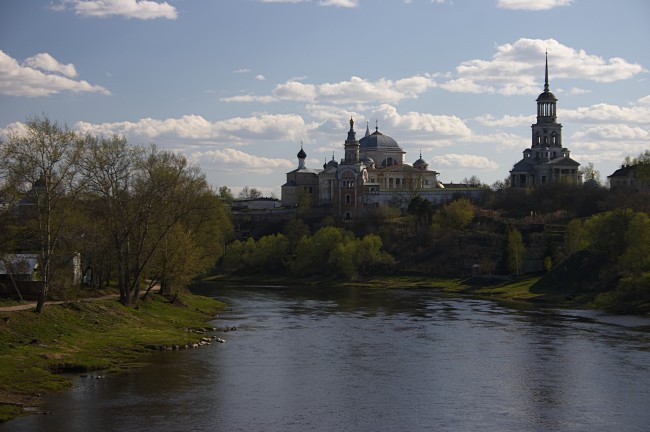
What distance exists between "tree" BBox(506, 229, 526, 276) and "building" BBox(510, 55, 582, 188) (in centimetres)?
4313

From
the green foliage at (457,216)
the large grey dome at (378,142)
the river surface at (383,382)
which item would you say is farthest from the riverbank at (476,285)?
the large grey dome at (378,142)

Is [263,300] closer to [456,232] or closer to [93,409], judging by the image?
[456,232]

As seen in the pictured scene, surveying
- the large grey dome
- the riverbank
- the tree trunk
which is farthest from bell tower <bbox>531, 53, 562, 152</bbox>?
the tree trunk

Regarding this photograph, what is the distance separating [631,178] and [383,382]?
98393mm

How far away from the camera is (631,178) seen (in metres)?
127

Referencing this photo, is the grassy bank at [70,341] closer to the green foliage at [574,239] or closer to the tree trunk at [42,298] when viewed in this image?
the tree trunk at [42,298]

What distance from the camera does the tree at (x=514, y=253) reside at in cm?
9244

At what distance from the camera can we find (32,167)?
140ft

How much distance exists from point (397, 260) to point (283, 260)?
47.9ft

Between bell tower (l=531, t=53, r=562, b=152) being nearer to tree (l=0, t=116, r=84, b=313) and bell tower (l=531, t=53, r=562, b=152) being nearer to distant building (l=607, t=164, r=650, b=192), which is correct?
distant building (l=607, t=164, r=650, b=192)

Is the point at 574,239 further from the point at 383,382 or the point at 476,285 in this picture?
the point at 383,382

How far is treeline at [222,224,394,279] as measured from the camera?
106312mm

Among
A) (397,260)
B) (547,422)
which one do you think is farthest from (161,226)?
(397,260)

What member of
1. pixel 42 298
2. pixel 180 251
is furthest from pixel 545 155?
pixel 42 298
